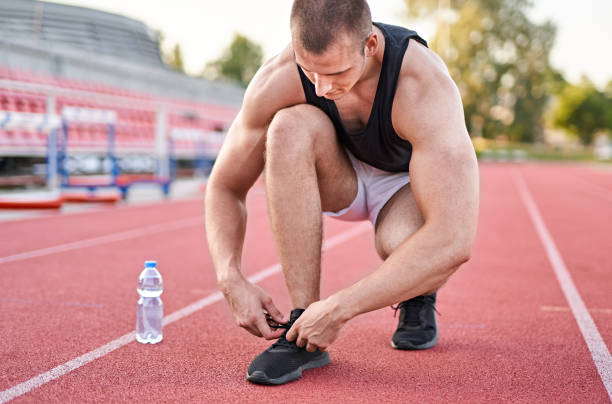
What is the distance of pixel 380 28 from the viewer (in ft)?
8.00

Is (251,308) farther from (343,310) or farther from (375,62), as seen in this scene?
(375,62)

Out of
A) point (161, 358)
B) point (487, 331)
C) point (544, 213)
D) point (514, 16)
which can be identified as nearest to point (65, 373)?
point (161, 358)

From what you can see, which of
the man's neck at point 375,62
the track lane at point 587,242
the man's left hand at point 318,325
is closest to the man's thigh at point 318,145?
the man's neck at point 375,62

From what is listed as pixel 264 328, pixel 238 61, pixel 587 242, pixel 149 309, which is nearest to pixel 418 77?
pixel 264 328

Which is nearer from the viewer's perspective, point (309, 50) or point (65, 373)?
point (309, 50)

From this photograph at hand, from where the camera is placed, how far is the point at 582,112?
70.8 meters

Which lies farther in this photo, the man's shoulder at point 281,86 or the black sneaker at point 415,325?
the black sneaker at point 415,325

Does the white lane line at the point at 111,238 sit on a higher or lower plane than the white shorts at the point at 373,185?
lower

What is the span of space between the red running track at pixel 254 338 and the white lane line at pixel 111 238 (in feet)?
0.09

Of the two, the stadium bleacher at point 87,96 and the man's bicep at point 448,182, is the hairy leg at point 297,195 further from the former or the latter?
the stadium bleacher at point 87,96

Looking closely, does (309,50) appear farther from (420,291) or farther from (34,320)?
(34,320)

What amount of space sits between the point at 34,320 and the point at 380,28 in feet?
6.96

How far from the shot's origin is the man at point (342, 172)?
2.19 meters

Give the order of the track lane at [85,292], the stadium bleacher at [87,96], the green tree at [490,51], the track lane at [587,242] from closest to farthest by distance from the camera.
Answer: the track lane at [85,292] < the track lane at [587,242] < the stadium bleacher at [87,96] < the green tree at [490,51]
